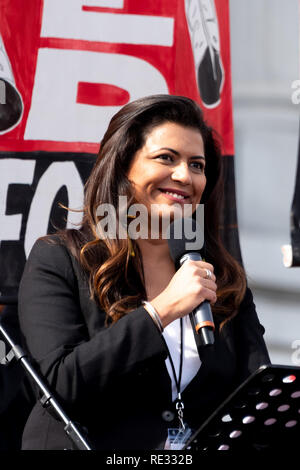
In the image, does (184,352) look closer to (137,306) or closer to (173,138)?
(137,306)

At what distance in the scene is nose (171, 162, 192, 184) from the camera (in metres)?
2.41

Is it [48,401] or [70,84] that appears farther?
[70,84]

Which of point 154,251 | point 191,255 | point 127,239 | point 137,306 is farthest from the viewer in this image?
point 154,251

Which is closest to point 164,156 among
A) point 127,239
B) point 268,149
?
point 127,239

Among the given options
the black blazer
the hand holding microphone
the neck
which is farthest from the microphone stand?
the neck

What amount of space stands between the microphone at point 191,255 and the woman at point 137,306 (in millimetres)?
39

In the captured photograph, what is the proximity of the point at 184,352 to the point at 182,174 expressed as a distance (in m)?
0.59

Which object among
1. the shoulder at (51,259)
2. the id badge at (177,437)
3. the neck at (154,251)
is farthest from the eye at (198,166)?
the id badge at (177,437)

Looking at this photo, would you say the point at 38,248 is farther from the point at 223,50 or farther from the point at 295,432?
the point at 223,50

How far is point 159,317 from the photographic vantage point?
2020 mm

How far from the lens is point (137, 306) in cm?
231

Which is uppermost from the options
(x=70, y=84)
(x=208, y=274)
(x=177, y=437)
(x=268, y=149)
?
(x=70, y=84)

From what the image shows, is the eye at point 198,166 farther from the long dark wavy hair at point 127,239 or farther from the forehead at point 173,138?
the long dark wavy hair at point 127,239
